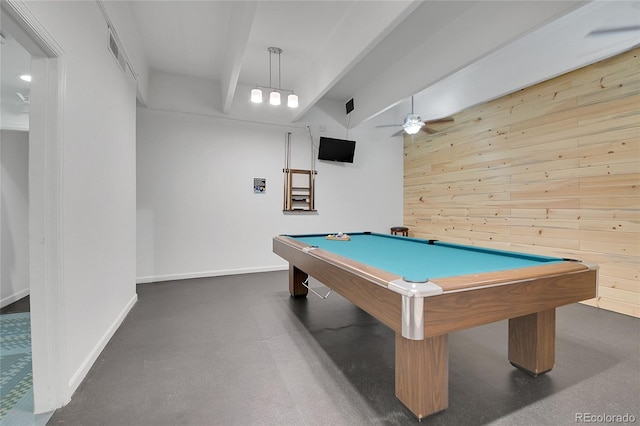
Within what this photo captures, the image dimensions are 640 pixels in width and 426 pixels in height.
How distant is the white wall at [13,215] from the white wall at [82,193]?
1.74m

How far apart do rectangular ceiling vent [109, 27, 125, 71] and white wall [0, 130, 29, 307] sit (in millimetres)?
2006

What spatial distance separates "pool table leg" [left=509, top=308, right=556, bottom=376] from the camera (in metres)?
1.67

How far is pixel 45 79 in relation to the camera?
143 centimetres

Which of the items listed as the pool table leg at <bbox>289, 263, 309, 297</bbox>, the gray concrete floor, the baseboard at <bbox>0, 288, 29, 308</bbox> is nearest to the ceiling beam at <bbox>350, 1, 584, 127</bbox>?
the gray concrete floor

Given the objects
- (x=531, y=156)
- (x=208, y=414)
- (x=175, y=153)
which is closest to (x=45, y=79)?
(x=208, y=414)

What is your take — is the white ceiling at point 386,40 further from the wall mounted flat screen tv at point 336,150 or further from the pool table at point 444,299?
the pool table at point 444,299

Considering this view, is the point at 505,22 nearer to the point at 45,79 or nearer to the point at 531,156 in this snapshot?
the point at 531,156

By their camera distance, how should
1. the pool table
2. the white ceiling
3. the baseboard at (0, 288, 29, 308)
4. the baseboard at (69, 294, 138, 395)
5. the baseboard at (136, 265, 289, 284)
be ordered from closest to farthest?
the pool table
the baseboard at (69, 294, 138, 395)
the white ceiling
the baseboard at (0, 288, 29, 308)
the baseboard at (136, 265, 289, 284)

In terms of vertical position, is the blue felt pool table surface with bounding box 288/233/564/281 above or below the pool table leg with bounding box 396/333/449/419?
above

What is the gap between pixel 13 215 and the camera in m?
3.25

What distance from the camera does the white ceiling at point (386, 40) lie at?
247cm

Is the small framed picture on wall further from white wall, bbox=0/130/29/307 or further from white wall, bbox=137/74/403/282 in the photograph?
white wall, bbox=0/130/29/307

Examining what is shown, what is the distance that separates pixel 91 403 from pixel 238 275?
293 cm

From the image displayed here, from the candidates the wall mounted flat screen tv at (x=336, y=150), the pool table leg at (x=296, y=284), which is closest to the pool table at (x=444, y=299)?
the pool table leg at (x=296, y=284)
